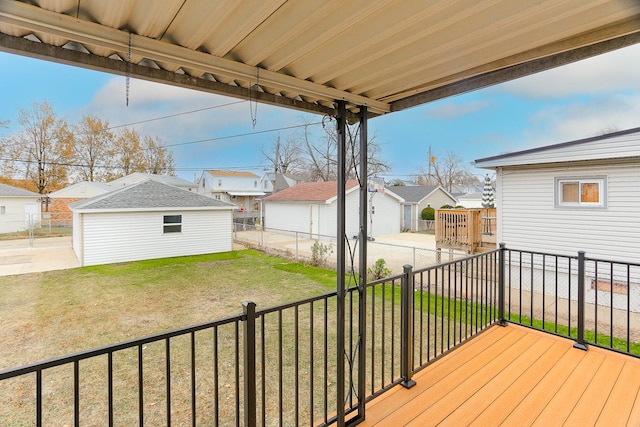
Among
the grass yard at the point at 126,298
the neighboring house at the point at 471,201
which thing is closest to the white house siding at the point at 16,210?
the grass yard at the point at 126,298

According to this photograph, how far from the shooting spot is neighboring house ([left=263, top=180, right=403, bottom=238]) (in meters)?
13.8

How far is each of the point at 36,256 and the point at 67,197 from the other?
5468 millimetres

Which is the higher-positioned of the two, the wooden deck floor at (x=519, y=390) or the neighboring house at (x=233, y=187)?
the neighboring house at (x=233, y=187)

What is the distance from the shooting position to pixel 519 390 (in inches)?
80.2

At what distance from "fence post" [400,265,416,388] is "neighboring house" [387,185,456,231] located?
1472 centimetres

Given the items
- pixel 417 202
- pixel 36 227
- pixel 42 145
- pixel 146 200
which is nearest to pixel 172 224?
pixel 146 200

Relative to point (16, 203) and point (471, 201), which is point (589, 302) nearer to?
point (471, 201)

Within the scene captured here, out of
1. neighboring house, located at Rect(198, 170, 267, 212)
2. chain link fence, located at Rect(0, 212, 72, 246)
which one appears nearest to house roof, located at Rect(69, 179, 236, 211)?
chain link fence, located at Rect(0, 212, 72, 246)

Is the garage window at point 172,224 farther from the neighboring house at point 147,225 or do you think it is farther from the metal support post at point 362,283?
the metal support post at point 362,283

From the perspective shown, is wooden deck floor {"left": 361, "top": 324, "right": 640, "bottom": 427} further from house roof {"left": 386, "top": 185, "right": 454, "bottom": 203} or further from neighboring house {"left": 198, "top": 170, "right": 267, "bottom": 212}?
neighboring house {"left": 198, "top": 170, "right": 267, "bottom": 212}

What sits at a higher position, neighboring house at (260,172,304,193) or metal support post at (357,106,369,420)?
neighboring house at (260,172,304,193)

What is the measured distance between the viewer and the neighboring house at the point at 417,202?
16938mm

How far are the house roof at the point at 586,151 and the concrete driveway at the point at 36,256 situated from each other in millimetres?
11296

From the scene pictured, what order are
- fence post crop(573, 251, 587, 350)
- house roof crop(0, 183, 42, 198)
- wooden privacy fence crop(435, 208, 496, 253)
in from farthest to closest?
house roof crop(0, 183, 42, 198) < wooden privacy fence crop(435, 208, 496, 253) < fence post crop(573, 251, 587, 350)
